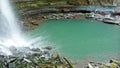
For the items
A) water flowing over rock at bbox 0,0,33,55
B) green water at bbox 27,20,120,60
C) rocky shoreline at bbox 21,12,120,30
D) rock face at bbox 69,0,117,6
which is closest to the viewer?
water flowing over rock at bbox 0,0,33,55

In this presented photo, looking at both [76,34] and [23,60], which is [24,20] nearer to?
[76,34]

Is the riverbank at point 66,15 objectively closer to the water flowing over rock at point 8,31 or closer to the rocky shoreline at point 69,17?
the rocky shoreline at point 69,17

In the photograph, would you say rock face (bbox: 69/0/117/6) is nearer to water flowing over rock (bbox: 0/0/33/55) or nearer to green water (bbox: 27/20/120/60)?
green water (bbox: 27/20/120/60)

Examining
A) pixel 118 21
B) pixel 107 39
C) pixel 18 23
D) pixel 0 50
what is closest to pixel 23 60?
pixel 0 50

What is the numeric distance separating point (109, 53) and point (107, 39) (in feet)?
8.50

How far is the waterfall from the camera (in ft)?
56.2

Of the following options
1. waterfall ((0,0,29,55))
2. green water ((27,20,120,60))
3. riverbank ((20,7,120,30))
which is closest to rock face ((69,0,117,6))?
riverbank ((20,7,120,30))

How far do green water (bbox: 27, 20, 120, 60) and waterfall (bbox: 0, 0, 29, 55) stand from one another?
50.3 inches

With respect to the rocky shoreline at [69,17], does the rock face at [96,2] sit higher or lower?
higher

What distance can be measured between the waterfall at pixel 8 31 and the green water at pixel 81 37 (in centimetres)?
128

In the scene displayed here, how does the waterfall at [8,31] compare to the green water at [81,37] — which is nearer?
the waterfall at [8,31]

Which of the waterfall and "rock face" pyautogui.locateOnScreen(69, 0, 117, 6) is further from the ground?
"rock face" pyautogui.locateOnScreen(69, 0, 117, 6)

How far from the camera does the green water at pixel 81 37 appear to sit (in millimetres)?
17375

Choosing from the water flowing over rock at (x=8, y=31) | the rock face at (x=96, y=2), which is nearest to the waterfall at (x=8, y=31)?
the water flowing over rock at (x=8, y=31)
